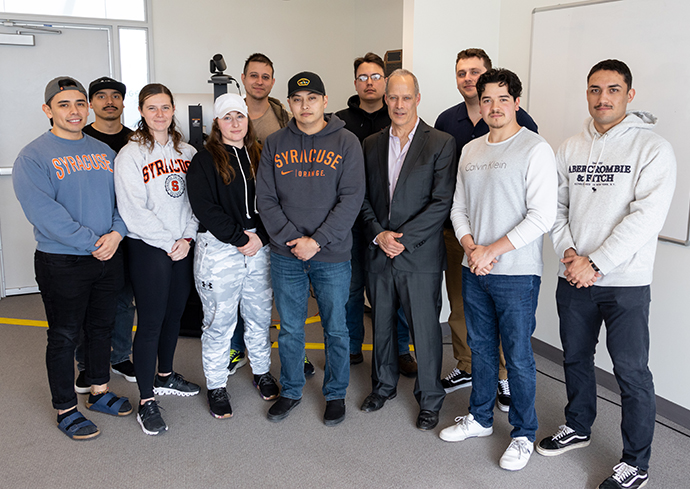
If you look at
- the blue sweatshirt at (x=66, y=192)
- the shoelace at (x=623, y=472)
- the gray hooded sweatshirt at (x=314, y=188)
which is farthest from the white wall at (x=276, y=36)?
the shoelace at (x=623, y=472)

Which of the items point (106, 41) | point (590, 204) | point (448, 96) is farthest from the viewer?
point (106, 41)

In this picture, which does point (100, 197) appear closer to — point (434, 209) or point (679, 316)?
point (434, 209)

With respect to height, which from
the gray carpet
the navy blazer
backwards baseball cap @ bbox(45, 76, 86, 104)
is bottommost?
the gray carpet

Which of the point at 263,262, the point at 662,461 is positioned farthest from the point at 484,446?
the point at 263,262

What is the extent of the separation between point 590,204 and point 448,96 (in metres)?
1.79

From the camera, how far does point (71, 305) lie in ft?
8.67

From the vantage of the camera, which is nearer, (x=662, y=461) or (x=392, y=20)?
(x=662, y=461)

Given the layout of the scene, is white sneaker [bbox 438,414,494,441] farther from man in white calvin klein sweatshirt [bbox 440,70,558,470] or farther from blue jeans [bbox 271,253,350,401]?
blue jeans [bbox 271,253,350,401]

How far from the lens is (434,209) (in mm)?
2689

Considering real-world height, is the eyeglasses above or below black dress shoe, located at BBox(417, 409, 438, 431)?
above

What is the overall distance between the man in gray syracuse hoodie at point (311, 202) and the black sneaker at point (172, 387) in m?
0.84

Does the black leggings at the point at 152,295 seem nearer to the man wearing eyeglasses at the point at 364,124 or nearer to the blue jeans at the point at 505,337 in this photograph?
the man wearing eyeglasses at the point at 364,124

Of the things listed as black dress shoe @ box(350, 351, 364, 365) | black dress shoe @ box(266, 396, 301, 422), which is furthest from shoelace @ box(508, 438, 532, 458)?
black dress shoe @ box(350, 351, 364, 365)

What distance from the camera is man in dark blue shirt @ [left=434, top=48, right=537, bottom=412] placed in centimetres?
302
